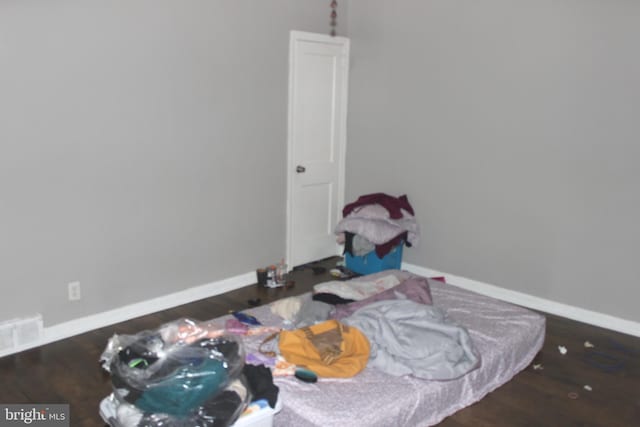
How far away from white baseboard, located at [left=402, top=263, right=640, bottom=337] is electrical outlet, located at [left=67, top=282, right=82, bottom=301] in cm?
292

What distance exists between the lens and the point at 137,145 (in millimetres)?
3947

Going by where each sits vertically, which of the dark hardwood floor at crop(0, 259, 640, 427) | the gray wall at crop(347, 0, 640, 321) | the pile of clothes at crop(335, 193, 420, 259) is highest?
the gray wall at crop(347, 0, 640, 321)

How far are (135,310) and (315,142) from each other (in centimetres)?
221

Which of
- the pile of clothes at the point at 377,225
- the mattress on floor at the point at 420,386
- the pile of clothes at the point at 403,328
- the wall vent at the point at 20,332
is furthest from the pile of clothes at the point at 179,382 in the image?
the pile of clothes at the point at 377,225

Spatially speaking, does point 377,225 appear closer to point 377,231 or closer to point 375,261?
point 377,231

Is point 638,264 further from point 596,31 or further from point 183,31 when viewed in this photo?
point 183,31

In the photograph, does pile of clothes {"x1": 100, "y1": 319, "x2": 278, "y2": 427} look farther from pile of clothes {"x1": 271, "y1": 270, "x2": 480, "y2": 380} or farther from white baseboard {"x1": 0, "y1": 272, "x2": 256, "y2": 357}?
white baseboard {"x1": 0, "y1": 272, "x2": 256, "y2": 357}

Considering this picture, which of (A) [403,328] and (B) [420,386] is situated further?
(A) [403,328]

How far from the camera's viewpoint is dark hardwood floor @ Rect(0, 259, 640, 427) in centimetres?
299

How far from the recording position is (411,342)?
2.95 meters

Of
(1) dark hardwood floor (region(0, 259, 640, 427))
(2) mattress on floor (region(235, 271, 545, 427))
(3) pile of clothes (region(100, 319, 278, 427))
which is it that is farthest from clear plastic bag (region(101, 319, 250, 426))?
(1) dark hardwood floor (region(0, 259, 640, 427))

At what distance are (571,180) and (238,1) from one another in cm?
286

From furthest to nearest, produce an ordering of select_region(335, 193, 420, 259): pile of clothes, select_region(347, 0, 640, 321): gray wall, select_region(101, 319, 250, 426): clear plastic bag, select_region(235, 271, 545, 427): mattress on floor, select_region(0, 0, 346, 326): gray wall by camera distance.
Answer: select_region(335, 193, 420, 259): pile of clothes
select_region(347, 0, 640, 321): gray wall
select_region(0, 0, 346, 326): gray wall
select_region(235, 271, 545, 427): mattress on floor
select_region(101, 319, 250, 426): clear plastic bag

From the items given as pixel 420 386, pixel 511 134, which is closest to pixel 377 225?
pixel 511 134
